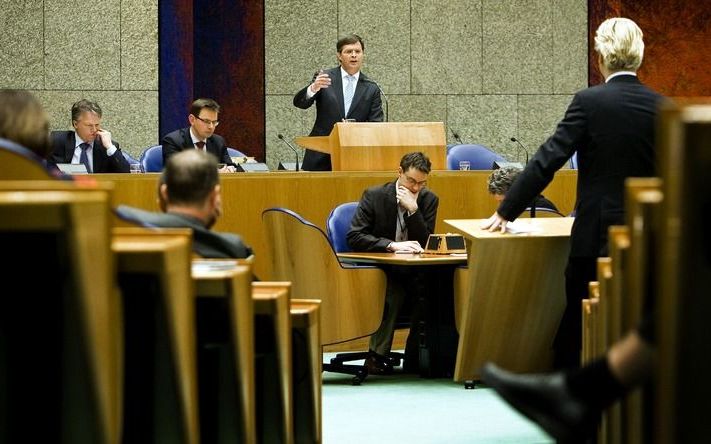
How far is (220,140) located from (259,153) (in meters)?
2.80

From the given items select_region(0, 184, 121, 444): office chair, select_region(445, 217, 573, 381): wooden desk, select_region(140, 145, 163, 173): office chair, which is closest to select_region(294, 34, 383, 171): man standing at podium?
select_region(140, 145, 163, 173): office chair

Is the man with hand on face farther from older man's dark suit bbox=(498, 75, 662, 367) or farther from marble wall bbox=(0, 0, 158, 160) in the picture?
older man's dark suit bbox=(498, 75, 662, 367)

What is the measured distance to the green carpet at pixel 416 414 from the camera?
4.78 m

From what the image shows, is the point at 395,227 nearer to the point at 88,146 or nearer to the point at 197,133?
the point at 197,133

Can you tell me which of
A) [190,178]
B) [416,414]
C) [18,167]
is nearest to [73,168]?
[416,414]

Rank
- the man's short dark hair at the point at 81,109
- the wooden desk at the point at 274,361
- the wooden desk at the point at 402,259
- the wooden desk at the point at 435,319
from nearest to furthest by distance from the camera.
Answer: the wooden desk at the point at 274,361 < the wooden desk at the point at 402,259 < the wooden desk at the point at 435,319 < the man's short dark hair at the point at 81,109

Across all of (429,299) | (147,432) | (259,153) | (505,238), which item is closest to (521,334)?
(505,238)

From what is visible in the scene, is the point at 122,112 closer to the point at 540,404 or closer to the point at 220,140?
the point at 220,140

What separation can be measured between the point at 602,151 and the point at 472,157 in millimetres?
4567

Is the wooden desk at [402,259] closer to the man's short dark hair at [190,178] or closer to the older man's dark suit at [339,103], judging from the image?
the older man's dark suit at [339,103]

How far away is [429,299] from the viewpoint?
655cm

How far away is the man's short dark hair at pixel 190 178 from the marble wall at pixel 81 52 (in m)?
6.26

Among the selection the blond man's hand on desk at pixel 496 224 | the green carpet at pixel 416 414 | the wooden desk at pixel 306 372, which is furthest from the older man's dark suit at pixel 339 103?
the wooden desk at pixel 306 372

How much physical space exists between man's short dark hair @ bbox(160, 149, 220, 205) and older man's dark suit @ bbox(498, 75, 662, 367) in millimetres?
1711
